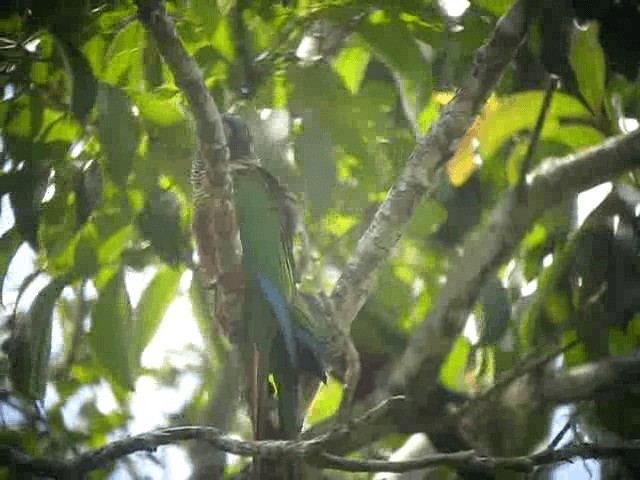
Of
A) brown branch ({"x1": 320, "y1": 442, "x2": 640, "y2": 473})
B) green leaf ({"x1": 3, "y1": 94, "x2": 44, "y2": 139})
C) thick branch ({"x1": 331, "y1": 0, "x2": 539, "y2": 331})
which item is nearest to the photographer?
brown branch ({"x1": 320, "y1": 442, "x2": 640, "y2": 473})

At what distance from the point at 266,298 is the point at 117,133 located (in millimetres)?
219

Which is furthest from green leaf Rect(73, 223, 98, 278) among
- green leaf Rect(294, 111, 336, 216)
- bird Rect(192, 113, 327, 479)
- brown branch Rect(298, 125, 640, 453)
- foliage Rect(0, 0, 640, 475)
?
brown branch Rect(298, 125, 640, 453)

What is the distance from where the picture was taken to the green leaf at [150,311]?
92cm

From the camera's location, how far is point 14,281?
38.5 inches

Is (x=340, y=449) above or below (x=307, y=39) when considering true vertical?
below

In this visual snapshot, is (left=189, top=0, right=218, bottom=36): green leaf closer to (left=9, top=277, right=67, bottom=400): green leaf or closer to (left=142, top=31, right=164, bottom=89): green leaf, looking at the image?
(left=142, top=31, right=164, bottom=89): green leaf

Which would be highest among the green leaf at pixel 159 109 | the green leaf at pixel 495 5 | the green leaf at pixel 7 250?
the green leaf at pixel 495 5

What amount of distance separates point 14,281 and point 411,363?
0.43m

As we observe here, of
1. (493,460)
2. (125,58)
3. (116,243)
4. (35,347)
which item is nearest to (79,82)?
(125,58)

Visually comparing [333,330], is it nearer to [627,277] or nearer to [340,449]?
[340,449]

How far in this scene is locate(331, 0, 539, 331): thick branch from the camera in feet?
2.90

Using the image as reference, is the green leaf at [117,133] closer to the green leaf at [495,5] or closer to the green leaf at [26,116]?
the green leaf at [26,116]

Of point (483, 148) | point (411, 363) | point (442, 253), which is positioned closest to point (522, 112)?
point (483, 148)

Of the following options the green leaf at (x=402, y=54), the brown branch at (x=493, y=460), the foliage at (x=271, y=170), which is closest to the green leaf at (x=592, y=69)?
the foliage at (x=271, y=170)
